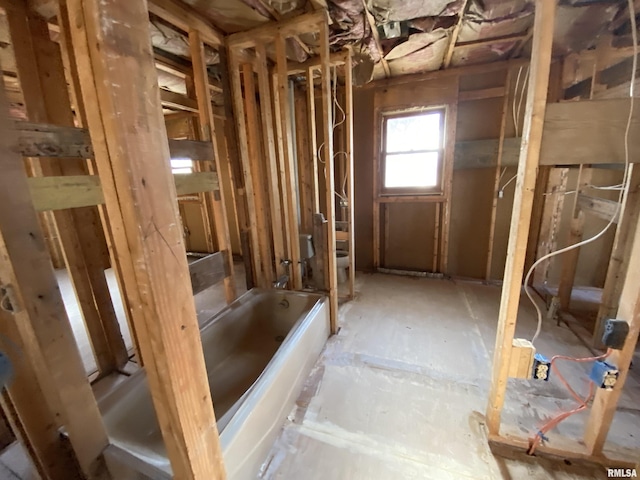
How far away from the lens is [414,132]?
3350 millimetres

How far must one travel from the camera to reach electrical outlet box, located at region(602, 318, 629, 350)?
1.04 meters

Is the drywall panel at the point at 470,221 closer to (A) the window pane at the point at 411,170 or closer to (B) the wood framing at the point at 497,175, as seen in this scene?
(B) the wood framing at the point at 497,175

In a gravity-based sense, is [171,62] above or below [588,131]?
above

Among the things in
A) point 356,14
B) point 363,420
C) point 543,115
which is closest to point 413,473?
point 363,420

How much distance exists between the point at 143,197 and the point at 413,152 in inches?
136

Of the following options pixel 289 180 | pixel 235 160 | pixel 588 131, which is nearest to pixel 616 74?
pixel 588 131

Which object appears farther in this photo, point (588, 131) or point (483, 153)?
point (483, 153)

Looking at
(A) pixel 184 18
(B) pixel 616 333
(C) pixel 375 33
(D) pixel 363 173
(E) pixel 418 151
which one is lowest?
(B) pixel 616 333

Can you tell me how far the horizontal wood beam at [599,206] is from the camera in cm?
186

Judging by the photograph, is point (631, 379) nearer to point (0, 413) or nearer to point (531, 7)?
point (531, 7)

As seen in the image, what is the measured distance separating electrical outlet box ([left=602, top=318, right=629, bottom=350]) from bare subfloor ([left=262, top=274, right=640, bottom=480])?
671mm

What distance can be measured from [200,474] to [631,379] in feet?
8.67

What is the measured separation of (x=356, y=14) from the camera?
75.8 inches

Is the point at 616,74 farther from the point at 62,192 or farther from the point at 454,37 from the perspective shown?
the point at 62,192
